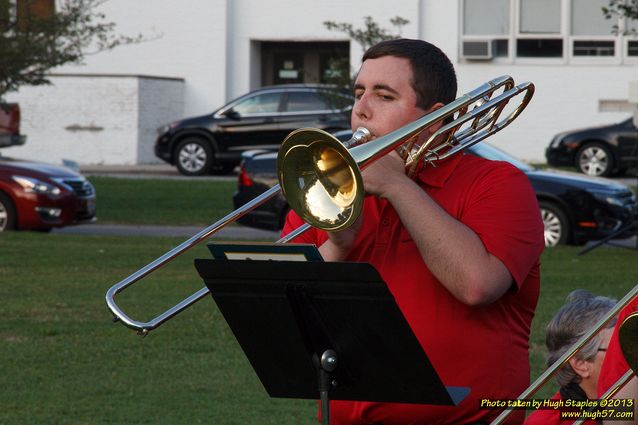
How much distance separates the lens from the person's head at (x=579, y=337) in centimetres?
379

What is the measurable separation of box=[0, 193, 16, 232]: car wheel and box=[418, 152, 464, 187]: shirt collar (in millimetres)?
12170

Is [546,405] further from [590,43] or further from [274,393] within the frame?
[590,43]

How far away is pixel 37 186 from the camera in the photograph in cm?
1511

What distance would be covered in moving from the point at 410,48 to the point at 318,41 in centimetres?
2760

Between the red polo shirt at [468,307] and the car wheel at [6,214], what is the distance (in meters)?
12.2

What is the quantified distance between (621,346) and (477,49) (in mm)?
27568

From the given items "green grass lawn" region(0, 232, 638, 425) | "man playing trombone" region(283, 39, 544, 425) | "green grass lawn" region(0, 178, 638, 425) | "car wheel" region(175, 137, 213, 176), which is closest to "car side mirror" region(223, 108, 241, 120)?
"car wheel" region(175, 137, 213, 176)

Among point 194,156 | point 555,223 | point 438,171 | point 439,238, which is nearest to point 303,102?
point 194,156

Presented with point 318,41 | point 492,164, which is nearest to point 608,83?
point 318,41

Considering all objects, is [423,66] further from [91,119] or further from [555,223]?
[91,119]

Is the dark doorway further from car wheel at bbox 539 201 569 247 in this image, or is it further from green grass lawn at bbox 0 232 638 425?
green grass lawn at bbox 0 232 638 425

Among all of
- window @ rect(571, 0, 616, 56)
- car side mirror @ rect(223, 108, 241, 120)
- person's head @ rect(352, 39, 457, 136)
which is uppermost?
window @ rect(571, 0, 616, 56)

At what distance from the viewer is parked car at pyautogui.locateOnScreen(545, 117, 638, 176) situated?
81.1ft

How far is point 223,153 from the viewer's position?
25.2 metres
